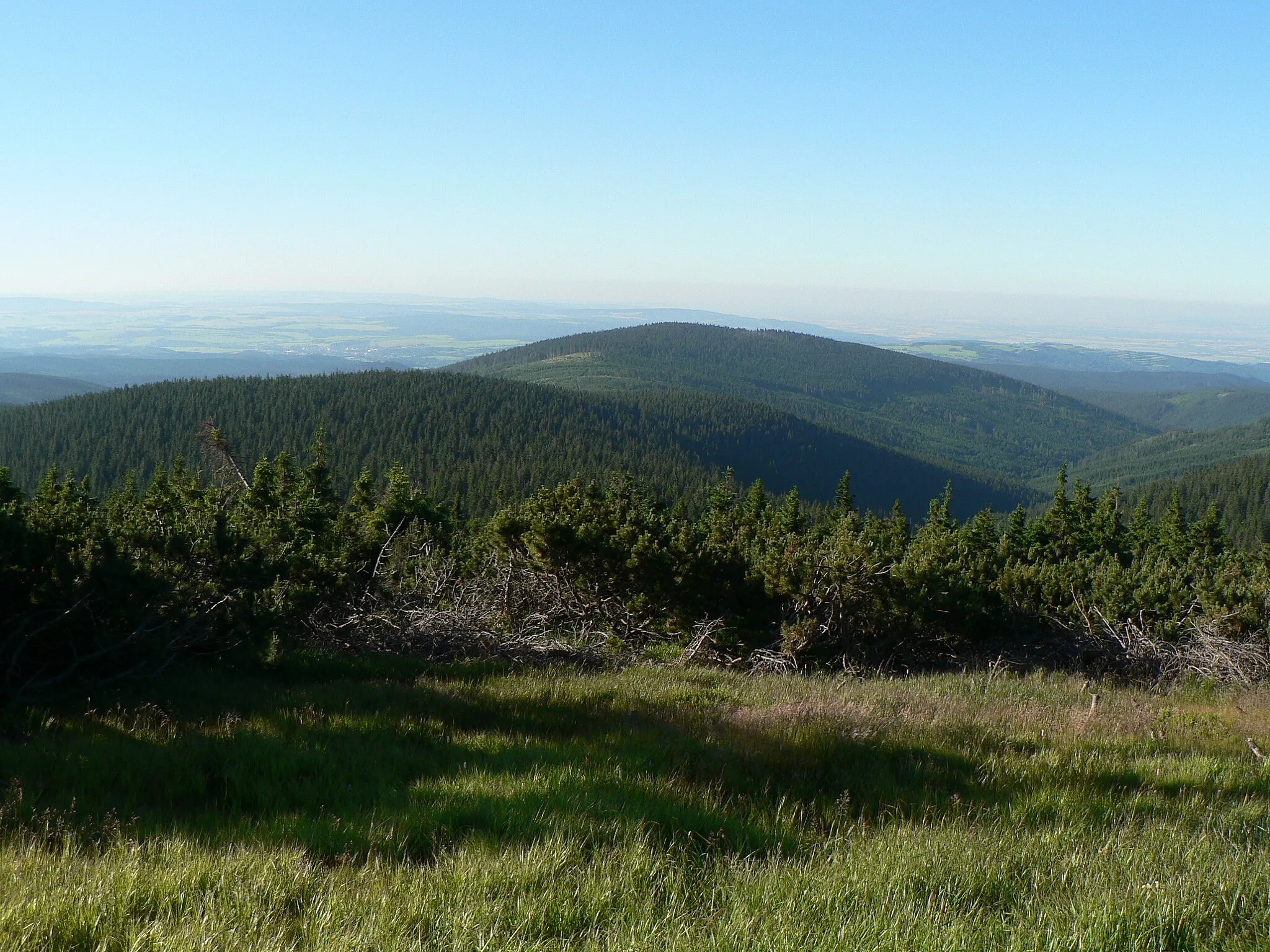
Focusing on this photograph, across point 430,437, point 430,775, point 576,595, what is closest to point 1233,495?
point 430,437

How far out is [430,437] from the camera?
156625mm

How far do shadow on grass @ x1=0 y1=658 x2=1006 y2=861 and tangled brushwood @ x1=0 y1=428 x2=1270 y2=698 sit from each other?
1.38 metres

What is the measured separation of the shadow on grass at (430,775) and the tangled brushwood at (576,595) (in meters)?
1.38

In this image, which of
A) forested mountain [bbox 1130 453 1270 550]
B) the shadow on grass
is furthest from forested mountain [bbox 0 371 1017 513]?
the shadow on grass

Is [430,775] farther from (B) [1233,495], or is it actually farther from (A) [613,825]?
(B) [1233,495]

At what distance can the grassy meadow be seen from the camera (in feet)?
9.28

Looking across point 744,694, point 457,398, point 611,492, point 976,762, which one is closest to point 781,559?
point 611,492

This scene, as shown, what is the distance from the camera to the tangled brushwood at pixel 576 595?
7.80m

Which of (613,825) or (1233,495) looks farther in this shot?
(1233,495)

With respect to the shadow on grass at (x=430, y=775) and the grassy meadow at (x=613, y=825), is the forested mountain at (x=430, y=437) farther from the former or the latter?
the grassy meadow at (x=613, y=825)

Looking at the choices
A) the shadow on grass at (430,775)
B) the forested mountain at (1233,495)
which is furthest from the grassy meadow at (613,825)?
the forested mountain at (1233,495)

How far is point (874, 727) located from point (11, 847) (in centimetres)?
544

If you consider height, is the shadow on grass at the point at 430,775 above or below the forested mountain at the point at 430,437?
above

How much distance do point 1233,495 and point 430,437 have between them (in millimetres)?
148216
